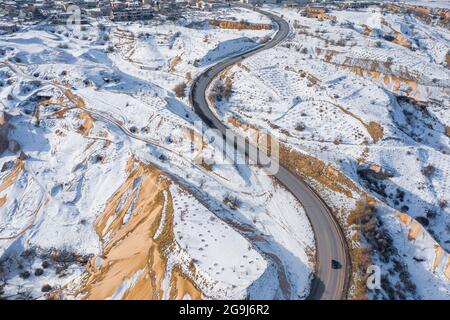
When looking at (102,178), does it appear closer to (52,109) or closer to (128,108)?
(128,108)

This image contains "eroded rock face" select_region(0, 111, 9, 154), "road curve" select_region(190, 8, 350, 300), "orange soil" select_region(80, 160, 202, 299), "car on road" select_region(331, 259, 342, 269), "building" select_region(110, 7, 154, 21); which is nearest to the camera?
"road curve" select_region(190, 8, 350, 300)

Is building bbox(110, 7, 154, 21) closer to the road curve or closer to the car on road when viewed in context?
the road curve


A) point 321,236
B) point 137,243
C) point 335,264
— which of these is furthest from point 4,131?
point 335,264

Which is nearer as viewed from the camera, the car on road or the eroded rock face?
the car on road

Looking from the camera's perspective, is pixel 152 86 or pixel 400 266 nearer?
pixel 400 266

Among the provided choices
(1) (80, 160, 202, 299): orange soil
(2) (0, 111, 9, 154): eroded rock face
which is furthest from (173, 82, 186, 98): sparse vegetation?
(2) (0, 111, 9, 154): eroded rock face

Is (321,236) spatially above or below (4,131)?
above

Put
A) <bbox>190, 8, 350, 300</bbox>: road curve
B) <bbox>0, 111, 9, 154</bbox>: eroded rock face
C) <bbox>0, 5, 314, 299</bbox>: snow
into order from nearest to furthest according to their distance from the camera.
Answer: <bbox>190, 8, 350, 300</bbox>: road curve < <bbox>0, 5, 314, 299</bbox>: snow < <bbox>0, 111, 9, 154</bbox>: eroded rock face

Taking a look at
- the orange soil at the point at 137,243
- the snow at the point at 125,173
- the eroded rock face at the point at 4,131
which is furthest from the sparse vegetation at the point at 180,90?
the eroded rock face at the point at 4,131

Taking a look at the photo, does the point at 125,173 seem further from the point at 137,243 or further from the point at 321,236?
the point at 321,236

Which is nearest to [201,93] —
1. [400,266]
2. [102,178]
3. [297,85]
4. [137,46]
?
[297,85]

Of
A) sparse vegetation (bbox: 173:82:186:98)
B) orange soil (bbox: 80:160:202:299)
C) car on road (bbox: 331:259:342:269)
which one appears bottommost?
orange soil (bbox: 80:160:202:299)
